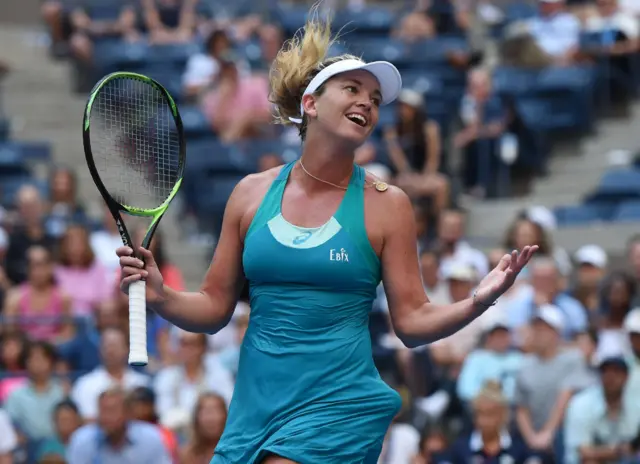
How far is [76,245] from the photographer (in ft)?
34.3

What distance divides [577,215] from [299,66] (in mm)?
6475

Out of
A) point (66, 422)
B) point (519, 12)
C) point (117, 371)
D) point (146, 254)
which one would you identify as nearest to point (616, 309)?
point (117, 371)

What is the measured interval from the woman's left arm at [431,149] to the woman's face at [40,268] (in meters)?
3.09

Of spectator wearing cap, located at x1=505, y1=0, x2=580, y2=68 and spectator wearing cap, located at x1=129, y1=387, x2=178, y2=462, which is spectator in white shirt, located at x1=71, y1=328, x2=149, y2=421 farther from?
spectator wearing cap, located at x1=505, y1=0, x2=580, y2=68

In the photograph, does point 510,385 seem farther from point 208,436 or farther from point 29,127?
point 29,127

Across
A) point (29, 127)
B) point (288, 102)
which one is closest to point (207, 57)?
point (29, 127)

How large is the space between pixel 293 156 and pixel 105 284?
1862 millimetres

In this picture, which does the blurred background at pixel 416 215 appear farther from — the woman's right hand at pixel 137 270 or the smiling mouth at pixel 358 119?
the smiling mouth at pixel 358 119

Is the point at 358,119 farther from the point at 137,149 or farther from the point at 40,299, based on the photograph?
the point at 40,299

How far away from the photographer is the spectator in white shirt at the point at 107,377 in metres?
9.23

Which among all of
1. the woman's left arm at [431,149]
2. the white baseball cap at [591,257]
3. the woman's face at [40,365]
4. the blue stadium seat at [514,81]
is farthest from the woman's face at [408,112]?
the woman's face at [40,365]

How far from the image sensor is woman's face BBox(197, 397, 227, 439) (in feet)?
26.9

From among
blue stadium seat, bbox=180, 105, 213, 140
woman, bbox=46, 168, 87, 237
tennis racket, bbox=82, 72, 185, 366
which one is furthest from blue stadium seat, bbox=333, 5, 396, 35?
tennis racket, bbox=82, 72, 185, 366

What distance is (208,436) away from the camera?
8.23 m
